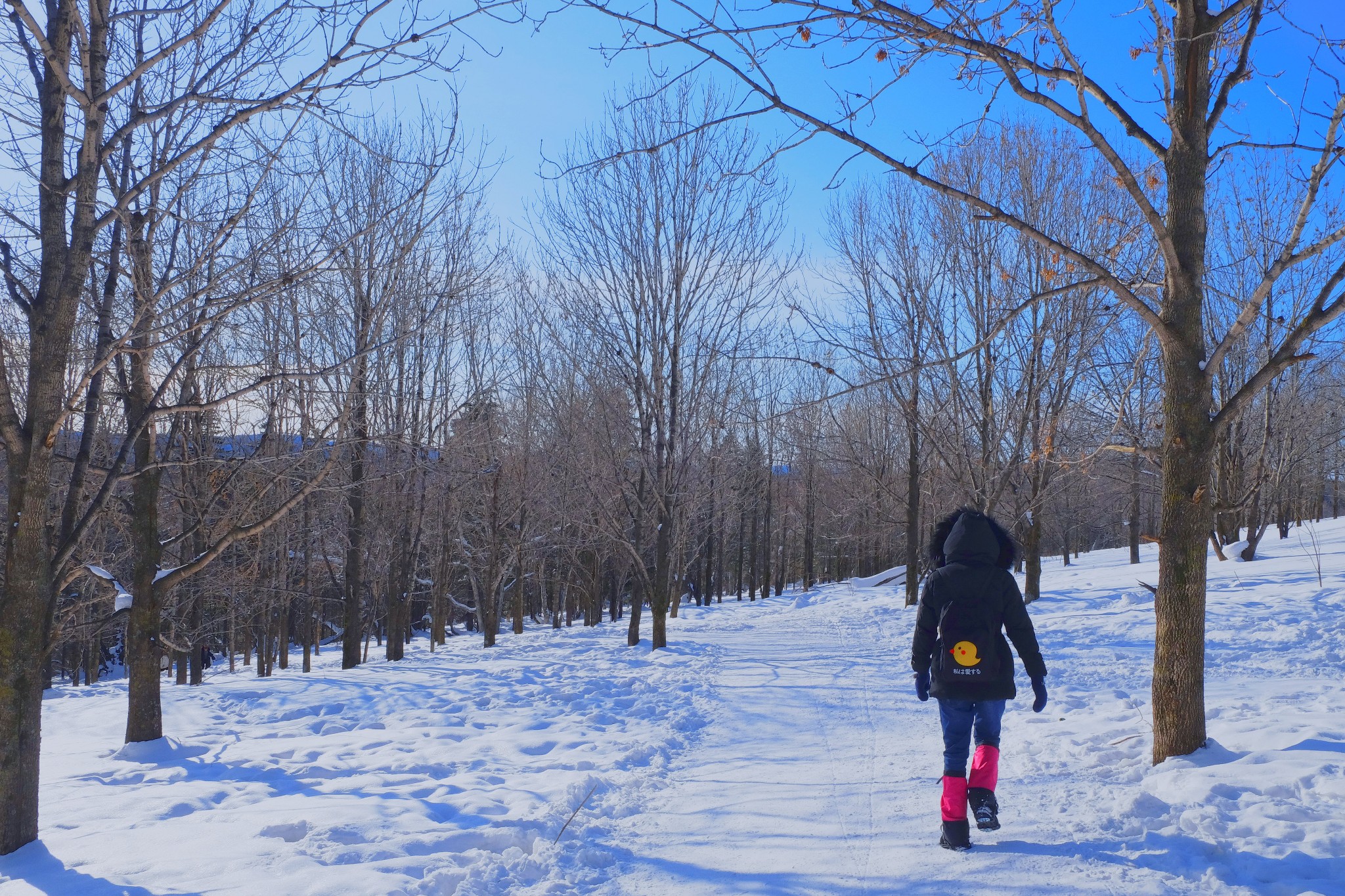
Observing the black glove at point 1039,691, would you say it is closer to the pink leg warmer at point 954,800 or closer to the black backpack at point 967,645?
the black backpack at point 967,645

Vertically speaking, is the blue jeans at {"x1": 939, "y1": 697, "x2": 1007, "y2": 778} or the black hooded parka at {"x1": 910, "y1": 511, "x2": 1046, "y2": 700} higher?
the black hooded parka at {"x1": 910, "y1": 511, "x2": 1046, "y2": 700}

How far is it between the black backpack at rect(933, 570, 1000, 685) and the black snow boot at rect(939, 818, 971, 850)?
2.09ft

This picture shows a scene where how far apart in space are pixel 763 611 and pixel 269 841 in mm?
18545

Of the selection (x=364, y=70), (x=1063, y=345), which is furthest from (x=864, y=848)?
(x=1063, y=345)

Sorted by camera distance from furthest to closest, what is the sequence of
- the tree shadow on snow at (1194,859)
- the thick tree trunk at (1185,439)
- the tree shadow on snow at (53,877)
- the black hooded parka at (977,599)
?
the thick tree trunk at (1185,439)
the black hooded parka at (977,599)
the tree shadow on snow at (53,877)
the tree shadow on snow at (1194,859)

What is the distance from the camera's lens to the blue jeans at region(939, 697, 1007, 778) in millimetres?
3914

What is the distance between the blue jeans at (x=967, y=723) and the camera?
3914 millimetres

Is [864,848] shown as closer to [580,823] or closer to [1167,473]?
[580,823]

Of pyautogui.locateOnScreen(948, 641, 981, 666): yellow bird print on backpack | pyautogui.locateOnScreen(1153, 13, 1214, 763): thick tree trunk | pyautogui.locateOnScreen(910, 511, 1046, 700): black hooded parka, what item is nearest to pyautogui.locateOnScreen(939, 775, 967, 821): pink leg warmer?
pyautogui.locateOnScreen(910, 511, 1046, 700): black hooded parka

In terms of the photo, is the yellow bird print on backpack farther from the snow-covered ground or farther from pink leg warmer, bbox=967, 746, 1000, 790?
the snow-covered ground

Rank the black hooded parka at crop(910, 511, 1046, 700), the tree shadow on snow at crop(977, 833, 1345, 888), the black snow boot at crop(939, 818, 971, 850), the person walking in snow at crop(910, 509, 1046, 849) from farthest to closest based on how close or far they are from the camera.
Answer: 1. the black hooded parka at crop(910, 511, 1046, 700)
2. the person walking in snow at crop(910, 509, 1046, 849)
3. the black snow boot at crop(939, 818, 971, 850)
4. the tree shadow on snow at crop(977, 833, 1345, 888)

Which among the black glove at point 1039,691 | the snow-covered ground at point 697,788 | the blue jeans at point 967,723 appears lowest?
the snow-covered ground at point 697,788

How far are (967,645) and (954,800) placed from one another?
718 millimetres

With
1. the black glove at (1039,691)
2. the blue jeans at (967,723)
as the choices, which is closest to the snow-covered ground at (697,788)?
the blue jeans at (967,723)
